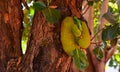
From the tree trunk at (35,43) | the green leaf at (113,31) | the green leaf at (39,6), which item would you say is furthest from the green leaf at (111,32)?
the green leaf at (39,6)

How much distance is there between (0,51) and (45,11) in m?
0.22

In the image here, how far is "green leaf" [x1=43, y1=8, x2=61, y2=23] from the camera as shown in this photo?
32.7 inches

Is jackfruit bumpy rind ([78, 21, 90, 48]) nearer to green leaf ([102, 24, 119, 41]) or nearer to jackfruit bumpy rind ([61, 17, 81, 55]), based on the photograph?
jackfruit bumpy rind ([61, 17, 81, 55])

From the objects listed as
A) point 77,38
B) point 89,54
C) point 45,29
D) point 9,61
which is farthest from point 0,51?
point 89,54

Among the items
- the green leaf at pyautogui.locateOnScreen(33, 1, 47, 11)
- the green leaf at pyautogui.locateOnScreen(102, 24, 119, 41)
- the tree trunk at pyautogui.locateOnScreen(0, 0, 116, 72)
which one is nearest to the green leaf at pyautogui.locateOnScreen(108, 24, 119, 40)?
the green leaf at pyautogui.locateOnScreen(102, 24, 119, 41)

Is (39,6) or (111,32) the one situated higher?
(39,6)

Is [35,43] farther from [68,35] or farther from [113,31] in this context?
[113,31]

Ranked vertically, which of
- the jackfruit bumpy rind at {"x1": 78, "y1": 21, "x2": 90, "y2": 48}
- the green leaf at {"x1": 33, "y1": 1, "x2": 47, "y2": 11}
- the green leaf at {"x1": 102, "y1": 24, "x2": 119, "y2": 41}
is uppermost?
the green leaf at {"x1": 33, "y1": 1, "x2": 47, "y2": 11}

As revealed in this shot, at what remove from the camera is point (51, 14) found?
2.73ft

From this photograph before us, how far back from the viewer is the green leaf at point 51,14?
0.83 metres

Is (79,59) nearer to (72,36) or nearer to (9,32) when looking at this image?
(72,36)

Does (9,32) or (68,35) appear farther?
(9,32)

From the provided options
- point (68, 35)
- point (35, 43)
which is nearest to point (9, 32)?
point (35, 43)

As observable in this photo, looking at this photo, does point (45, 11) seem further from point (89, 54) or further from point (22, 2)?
point (89, 54)
